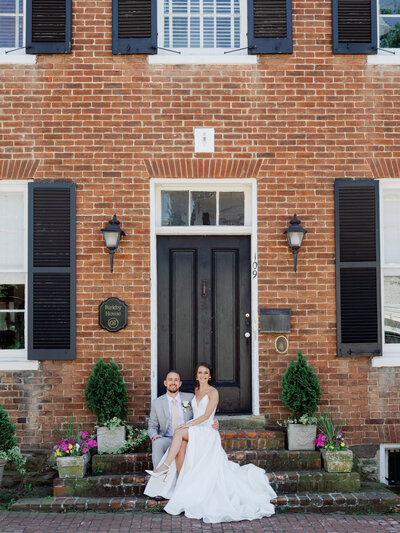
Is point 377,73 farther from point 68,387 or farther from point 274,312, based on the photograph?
point 68,387

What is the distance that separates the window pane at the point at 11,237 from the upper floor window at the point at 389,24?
4.80m

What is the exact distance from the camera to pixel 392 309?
24.3 feet

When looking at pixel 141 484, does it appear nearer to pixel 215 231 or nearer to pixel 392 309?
pixel 215 231

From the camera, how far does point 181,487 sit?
6027 mm

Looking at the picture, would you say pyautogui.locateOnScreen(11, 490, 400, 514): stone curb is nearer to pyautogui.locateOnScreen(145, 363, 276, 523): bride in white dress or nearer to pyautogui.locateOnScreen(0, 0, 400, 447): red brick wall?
pyautogui.locateOnScreen(145, 363, 276, 523): bride in white dress

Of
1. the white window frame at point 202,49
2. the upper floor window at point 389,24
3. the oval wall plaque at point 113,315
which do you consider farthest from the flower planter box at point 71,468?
the upper floor window at point 389,24

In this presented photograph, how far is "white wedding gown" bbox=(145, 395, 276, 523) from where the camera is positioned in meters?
5.82

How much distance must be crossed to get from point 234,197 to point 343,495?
3486 millimetres

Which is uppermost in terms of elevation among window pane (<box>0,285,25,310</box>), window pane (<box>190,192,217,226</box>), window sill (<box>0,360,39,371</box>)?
window pane (<box>190,192,217,226</box>)

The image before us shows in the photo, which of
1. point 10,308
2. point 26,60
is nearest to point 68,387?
point 10,308

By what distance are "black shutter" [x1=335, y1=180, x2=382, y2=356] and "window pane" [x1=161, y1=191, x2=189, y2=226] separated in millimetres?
→ 1768

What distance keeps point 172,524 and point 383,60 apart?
5553 millimetres

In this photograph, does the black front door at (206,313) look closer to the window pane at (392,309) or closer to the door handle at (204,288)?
the door handle at (204,288)

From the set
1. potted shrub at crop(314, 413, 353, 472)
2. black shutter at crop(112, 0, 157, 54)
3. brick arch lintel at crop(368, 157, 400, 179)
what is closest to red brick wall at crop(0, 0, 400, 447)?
brick arch lintel at crop(368, 157, 400, 179)
